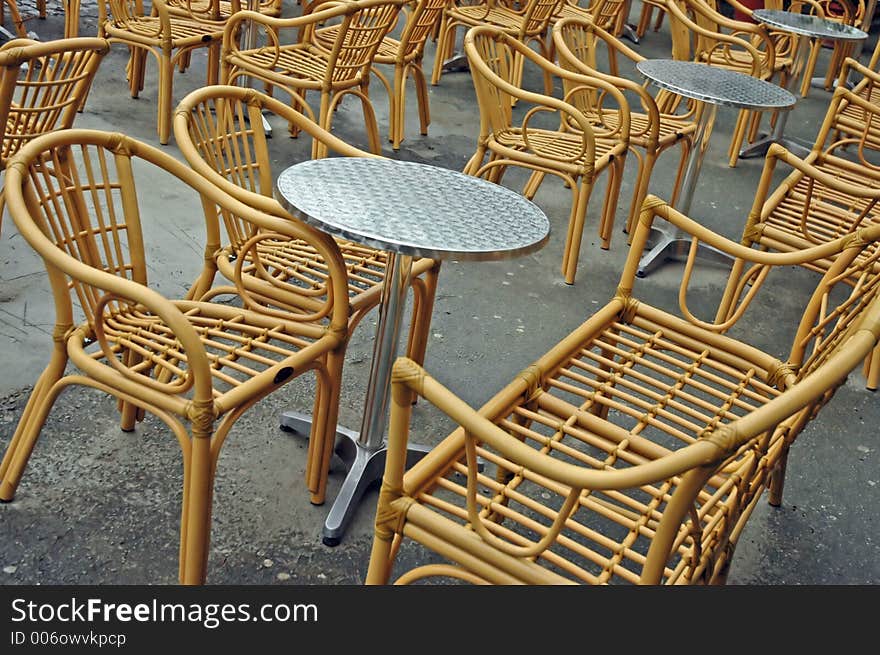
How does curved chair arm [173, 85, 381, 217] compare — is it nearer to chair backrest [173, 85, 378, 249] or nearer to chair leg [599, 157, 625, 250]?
chair backrest [173, 85, 378, 249]

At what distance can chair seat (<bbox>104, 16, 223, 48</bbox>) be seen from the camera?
432 cm

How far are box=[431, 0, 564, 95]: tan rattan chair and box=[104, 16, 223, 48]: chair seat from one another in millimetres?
1378

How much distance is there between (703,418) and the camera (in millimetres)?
2045

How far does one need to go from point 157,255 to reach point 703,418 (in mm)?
2147

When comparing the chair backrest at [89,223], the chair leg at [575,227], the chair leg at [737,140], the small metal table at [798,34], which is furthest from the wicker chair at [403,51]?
the chair backrest at [89,223]

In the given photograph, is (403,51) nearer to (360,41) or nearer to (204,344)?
(360,41)

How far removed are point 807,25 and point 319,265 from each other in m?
4.45

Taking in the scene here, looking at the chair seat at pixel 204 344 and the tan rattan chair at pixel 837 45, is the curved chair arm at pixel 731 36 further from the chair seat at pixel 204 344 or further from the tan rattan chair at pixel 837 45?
the chair seat at pixel 204 344

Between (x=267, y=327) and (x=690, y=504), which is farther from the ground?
(x=690, y=504)

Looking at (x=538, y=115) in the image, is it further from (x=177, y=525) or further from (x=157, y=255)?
(x=177, y=525)

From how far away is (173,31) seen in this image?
4.46 m

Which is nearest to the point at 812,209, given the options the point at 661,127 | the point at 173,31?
the point at 661,127

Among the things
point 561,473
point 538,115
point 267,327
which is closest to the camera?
point 561,473
